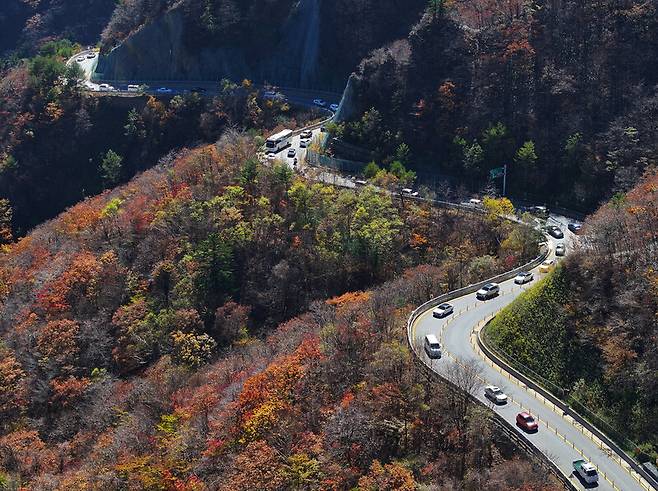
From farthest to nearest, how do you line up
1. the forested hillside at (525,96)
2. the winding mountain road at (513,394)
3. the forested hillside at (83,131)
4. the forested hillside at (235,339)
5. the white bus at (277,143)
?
the forested hillside at (83,131), the white bus at (277,143), the forested hillside at (525,96), the forested hillside at (235,339), the winding mountain road at (513,394)

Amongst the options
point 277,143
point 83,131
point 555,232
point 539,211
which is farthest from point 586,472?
point 83,131

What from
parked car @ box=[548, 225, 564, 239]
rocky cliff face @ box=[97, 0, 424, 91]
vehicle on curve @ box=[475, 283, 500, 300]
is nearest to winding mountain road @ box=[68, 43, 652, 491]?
vehicle on curve @ box=[475, 283, 500, 300]

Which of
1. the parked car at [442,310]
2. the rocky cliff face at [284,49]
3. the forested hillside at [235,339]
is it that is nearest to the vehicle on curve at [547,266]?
the forested hillside at [235,339]

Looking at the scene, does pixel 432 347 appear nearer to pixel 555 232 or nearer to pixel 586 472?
pixel 586 472

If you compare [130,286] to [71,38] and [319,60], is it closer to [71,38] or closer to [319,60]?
[319,60]

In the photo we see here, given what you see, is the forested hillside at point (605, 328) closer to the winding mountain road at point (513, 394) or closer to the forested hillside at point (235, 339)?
A: the winding mountain road at point (513, 394)

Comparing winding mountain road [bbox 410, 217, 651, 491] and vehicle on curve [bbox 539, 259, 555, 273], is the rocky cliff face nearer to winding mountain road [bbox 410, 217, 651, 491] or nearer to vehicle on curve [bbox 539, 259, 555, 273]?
vehicle on curve [bbox 539, 259, 555, 273]
